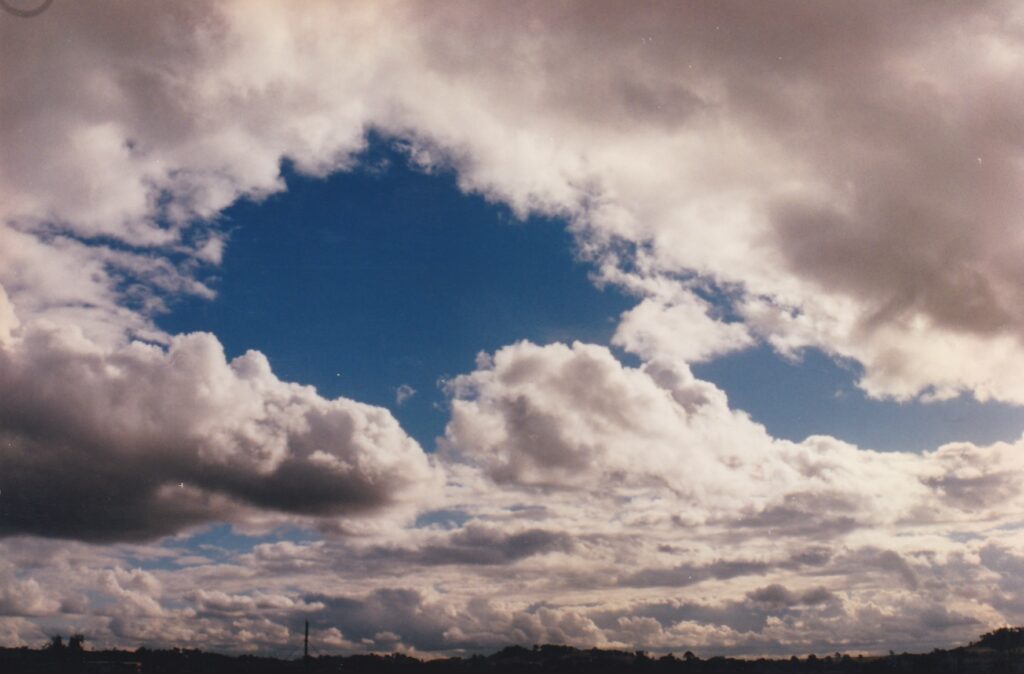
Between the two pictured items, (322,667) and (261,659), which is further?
(322,667)

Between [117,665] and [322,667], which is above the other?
[117,665]

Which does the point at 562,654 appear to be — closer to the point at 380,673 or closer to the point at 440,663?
the point at 440,663

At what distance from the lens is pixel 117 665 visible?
66000mm

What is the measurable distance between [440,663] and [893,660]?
297 ft

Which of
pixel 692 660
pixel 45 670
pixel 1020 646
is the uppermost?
pixel 45 670

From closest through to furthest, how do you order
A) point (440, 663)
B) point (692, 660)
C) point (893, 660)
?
point (440, 663), point (893, 660), point (692, 660)

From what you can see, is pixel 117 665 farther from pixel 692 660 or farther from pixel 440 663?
pixel 692 660

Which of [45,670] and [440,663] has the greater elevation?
[45,670]

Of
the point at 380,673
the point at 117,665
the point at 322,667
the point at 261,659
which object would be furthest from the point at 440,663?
the point at 117,665

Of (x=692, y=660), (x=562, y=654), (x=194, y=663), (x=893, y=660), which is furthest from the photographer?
(x=692, y=660)

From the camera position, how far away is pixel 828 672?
155 meters

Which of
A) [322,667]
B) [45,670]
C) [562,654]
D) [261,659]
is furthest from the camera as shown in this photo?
[562,654]

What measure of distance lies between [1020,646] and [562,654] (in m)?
90.3

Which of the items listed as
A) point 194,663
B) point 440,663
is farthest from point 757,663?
point 194,663
